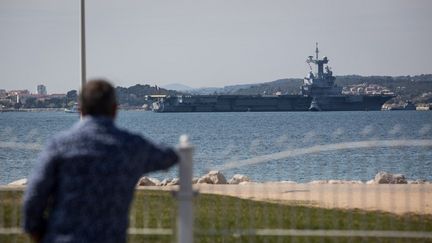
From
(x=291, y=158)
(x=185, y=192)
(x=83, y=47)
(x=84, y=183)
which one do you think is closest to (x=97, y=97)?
(x=84, y=183)

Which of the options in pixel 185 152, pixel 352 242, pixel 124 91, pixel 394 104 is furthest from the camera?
pixel 394 104

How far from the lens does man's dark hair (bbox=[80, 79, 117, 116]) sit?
148 inches

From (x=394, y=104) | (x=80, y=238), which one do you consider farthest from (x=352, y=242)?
(x=394, y=104)

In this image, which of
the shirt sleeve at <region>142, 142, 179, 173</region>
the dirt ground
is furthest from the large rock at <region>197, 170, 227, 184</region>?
the shirt sleeve at <region>142, 142, 179, 173</region>

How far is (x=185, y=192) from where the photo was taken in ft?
14.2

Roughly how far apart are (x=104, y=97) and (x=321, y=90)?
127 m

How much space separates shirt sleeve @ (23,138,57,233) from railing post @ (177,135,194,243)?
739 millimetres

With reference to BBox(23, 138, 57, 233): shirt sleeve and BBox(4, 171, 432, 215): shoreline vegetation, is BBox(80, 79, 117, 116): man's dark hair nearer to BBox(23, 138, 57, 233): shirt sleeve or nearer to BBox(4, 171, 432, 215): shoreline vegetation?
BBox(23, 138, 57, 233): shirt sleeve

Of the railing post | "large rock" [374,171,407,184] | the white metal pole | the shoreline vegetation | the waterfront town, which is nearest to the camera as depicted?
the railing post

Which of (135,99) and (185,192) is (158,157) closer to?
(185,192)

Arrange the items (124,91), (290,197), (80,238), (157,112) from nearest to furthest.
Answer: (80,238), (290,197), (124,91), (157,112)

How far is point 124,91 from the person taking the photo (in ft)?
383

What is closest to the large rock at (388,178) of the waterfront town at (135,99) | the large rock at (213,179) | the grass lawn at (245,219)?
the large rock at (213,179)

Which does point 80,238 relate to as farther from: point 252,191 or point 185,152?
point 252,191
